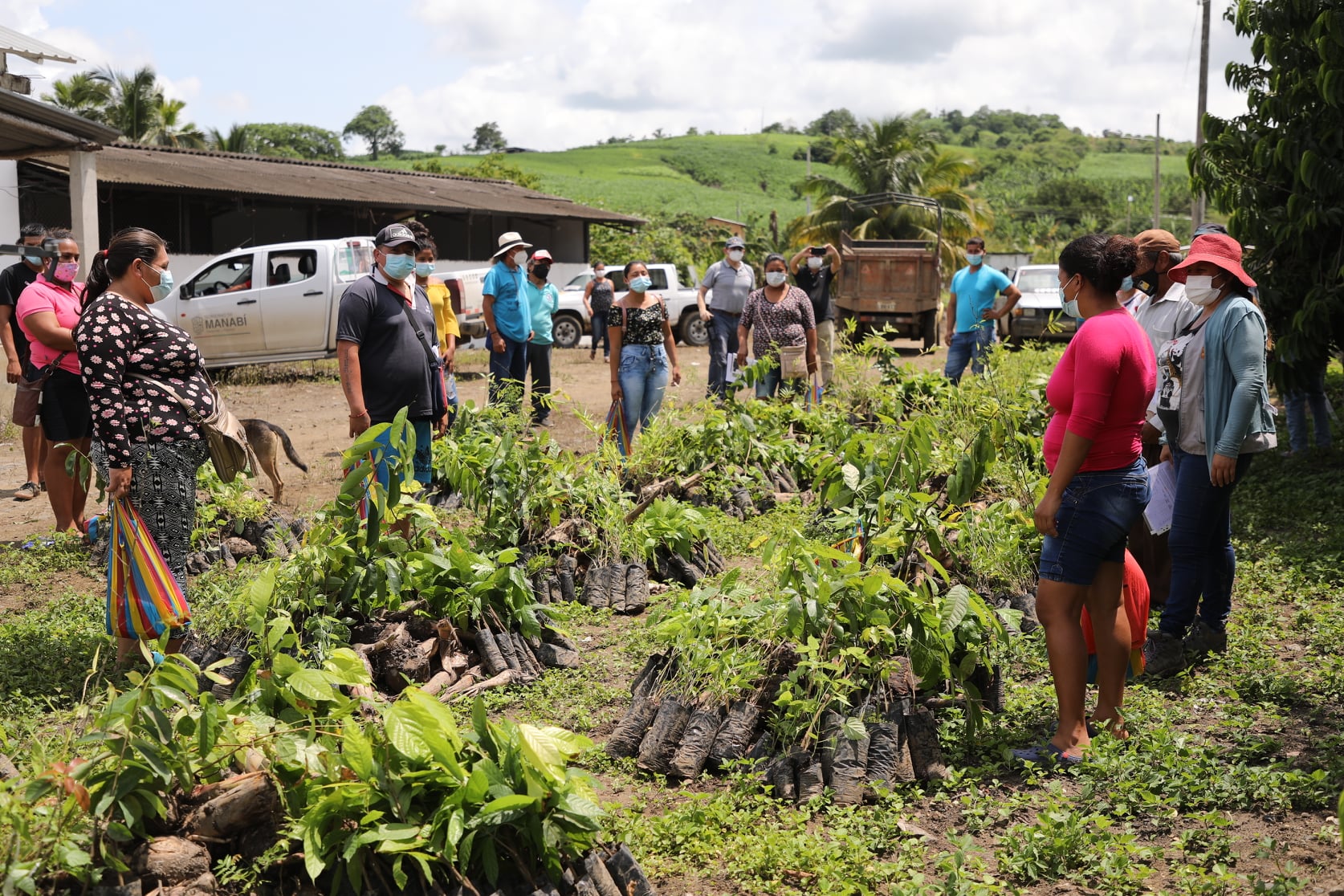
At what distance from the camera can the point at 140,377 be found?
4.62 meters

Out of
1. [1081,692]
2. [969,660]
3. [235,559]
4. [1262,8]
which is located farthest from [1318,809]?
[1262,8]

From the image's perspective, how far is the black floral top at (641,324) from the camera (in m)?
8.52

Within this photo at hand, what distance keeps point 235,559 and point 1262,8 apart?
7.81 meters

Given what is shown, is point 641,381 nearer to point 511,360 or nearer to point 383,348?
point 511,360

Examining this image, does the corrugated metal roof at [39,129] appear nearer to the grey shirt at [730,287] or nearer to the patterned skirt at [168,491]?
the grey shirt at [730,287]

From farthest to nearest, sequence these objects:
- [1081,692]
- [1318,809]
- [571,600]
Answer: [571,600]
[1081,692]
[1318,809]

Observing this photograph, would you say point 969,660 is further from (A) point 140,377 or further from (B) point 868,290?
(B) point 868,290

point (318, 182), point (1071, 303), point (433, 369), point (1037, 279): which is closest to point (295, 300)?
point (318, 182)

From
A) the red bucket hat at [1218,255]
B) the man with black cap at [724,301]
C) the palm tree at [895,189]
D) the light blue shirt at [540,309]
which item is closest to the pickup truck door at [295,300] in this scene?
the man with black cap at [724,301]

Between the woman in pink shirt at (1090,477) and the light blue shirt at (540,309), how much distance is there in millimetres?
6280

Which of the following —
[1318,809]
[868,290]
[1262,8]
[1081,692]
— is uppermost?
[1262,8]

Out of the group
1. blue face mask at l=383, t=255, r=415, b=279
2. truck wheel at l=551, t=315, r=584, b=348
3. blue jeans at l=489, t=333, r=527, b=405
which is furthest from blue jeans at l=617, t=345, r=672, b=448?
truck wheel at l=551, t=315, r=584, b=348

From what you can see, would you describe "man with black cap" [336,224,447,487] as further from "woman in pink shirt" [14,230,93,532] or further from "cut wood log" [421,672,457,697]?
"woman in pink shirt" [14,230,93,532]

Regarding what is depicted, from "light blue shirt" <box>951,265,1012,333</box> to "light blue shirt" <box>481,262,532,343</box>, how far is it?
4357mm
